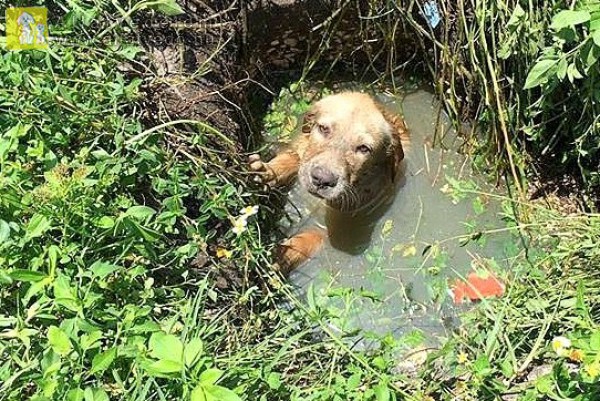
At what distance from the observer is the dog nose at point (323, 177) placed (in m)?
3.79

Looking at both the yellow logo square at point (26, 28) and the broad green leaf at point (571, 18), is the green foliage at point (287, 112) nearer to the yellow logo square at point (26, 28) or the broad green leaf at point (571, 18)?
the yellow logo square at point (26, 28)

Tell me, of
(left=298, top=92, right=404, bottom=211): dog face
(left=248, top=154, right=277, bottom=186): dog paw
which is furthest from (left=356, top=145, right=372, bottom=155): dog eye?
(left=248, top=154, right=277, bottom=186): dog paw

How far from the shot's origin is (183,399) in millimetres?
2105

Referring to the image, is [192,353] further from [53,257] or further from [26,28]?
[26,28]

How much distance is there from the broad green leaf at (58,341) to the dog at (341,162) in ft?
5.46

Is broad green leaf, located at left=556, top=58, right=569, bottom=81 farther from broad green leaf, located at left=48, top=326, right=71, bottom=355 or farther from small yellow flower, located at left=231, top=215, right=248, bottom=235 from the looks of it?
broad green leaf, located at left=48, top=326, right=71, bottom=355

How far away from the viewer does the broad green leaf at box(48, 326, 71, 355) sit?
2.11 metres

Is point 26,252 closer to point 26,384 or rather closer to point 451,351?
point 26,384

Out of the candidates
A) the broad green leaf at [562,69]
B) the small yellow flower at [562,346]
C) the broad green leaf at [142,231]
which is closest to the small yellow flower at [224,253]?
the broad green leaf at [142,231]

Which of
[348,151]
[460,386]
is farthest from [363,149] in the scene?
[460,386]

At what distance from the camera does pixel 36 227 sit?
7.65ft

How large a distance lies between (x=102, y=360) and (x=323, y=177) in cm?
190

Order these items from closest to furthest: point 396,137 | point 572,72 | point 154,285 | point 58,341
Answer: point 58,341 → point 154,285 → point 572,72 → point 396,137

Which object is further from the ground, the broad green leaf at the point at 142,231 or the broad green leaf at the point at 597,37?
the broad green leaf at the point at 597,37
